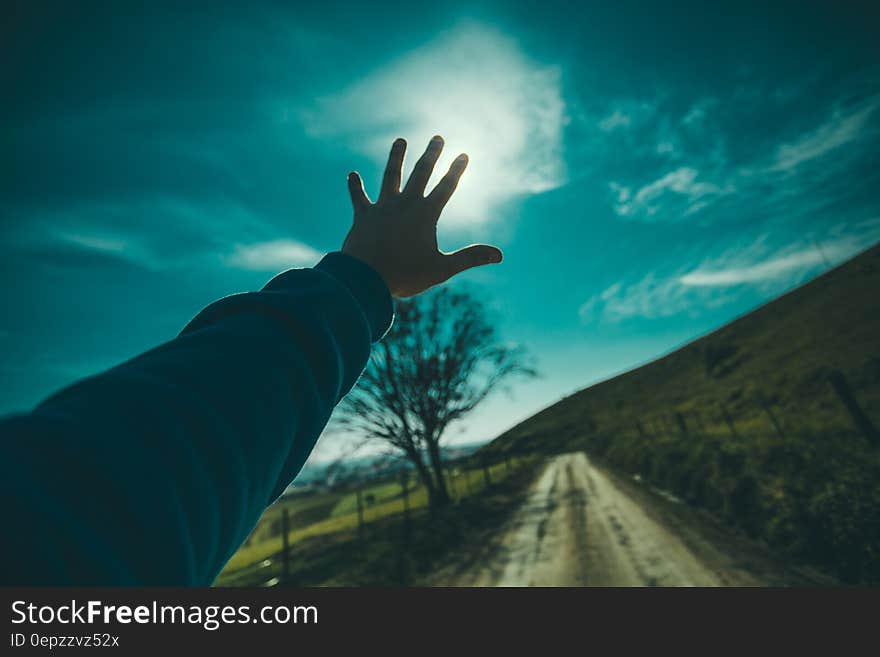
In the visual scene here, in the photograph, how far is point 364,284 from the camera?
116 centimetres

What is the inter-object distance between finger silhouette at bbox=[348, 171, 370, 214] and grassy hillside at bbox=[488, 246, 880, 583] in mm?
8255

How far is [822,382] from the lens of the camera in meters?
27.2

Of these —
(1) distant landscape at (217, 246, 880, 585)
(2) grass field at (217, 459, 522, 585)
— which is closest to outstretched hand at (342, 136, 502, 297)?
(2) grass field at (217, 459, 522, 585)

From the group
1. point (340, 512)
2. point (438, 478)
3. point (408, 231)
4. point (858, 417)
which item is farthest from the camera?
point (340, 512)

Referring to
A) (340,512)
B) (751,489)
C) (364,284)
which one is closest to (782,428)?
(751,489)

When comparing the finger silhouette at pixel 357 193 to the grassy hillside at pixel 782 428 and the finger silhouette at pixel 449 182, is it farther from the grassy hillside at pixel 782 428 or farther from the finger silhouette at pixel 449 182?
the grassy hillside at pixel 782 428

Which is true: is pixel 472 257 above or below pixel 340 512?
above

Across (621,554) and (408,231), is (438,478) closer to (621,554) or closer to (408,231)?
(621,554)

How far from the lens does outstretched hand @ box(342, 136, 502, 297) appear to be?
1.36 m

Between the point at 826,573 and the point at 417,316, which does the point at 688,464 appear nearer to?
the point at 826,573

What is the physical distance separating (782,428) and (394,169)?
23.8 m

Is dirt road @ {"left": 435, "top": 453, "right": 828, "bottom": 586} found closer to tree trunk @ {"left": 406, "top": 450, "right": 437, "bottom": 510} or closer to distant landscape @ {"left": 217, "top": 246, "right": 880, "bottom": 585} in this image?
distant landscape @ {"left": 217, "top": 246, "right": 880, "bottom": 585}

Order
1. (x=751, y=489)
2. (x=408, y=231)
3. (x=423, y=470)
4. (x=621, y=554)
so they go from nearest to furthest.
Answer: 1. (x=408, y=231)
2. (x=621, y=554)
3. (x=751, y=489)
4. (x=423, y=470)

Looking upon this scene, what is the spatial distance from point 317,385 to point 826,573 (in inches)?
344
